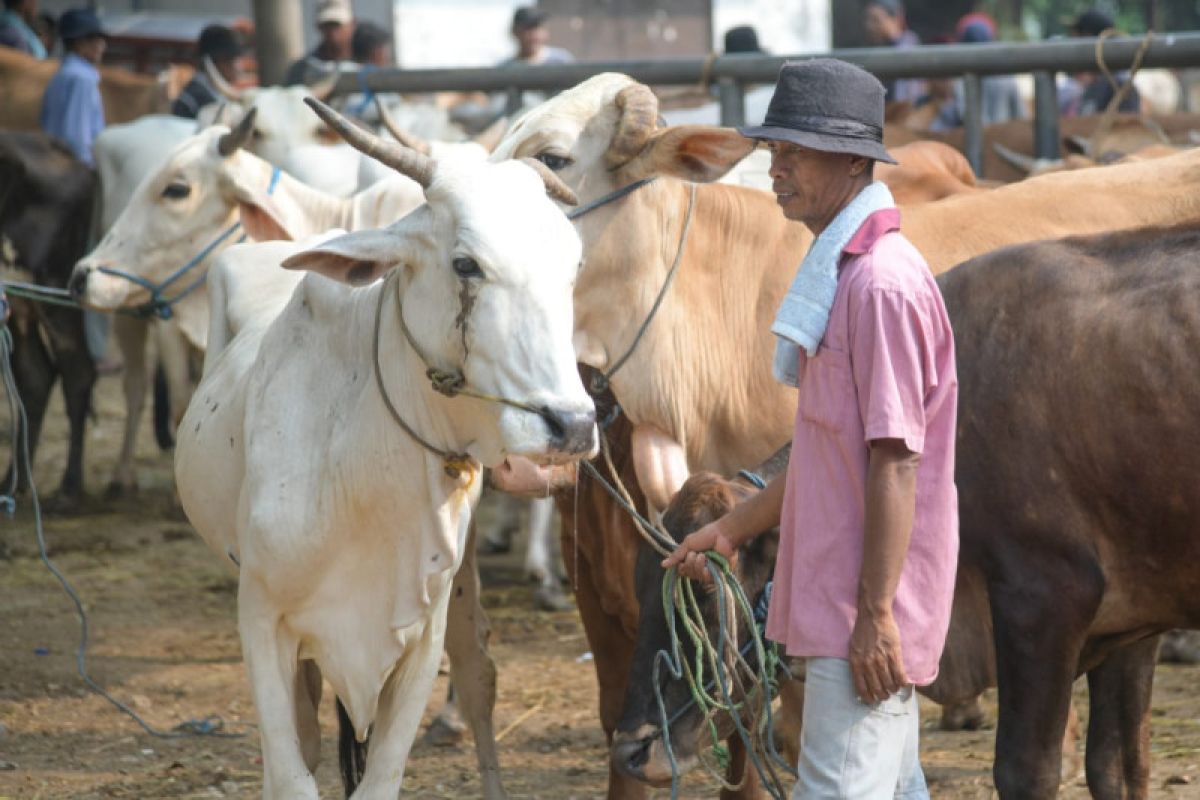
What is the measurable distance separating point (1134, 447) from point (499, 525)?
16.1 ft

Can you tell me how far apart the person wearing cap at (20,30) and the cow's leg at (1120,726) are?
34.4 feet

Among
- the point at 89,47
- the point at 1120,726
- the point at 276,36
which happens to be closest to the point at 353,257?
the point at 1120,726

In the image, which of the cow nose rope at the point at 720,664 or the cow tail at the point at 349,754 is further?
the cow tail at the point at 349,754

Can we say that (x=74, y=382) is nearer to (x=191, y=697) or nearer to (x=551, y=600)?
(x=551, y=600)

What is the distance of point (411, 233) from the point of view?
3725mm

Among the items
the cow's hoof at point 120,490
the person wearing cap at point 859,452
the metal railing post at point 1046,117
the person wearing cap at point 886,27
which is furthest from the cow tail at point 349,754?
the person wearing cap at point 886,27

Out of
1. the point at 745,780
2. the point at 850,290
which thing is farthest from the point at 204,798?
the point at 850,290

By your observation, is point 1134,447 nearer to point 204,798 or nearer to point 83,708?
point 204,798

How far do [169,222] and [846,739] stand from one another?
4.38 meters

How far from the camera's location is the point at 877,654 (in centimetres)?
303

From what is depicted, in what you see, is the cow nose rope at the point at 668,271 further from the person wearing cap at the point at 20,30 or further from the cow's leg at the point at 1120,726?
the person wearing cap at the point at 20,30

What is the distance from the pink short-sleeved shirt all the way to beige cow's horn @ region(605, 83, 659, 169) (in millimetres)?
1755

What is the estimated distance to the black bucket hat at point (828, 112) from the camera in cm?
314

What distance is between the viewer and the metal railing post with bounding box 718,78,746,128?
782cm
